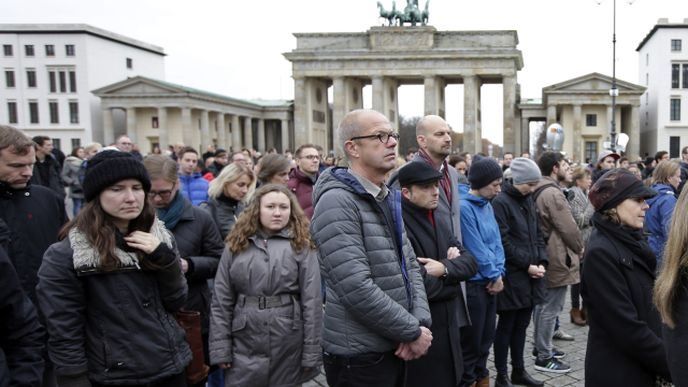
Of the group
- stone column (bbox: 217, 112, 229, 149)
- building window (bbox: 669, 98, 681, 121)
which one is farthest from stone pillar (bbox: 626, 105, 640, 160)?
stone column (bbox: 217, 112, 229, 149)

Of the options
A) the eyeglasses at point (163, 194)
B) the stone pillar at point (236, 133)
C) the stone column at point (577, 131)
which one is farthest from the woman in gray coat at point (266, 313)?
the stone pillar at point (236, 133)

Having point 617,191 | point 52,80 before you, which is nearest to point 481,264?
point 617,191

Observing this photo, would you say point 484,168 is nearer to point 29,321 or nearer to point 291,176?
point 291,176

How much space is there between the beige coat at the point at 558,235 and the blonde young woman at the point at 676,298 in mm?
4086

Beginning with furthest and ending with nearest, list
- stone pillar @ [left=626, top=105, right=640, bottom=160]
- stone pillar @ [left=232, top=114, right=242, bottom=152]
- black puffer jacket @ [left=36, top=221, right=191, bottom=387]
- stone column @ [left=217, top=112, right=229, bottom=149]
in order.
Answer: stone pillar @ [left=232, top=114, right=242, bottom=152], stone column @ [left=217, top=112, right=229, bottom=149], stone pillar @ [left=626, top=105, right=640, bottom=160], black puffer jacket @ [left=36, top=221, right=191, bottom=387]

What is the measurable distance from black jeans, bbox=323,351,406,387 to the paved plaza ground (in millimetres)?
2671

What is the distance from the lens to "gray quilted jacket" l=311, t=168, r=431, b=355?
119 inches

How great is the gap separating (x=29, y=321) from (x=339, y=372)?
1.62m

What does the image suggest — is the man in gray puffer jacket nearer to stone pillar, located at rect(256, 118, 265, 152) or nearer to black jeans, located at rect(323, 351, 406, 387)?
black jeans, located at rect(323, 351, 406, 387)

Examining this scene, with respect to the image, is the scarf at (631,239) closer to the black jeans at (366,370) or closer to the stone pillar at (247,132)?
the black jeans at (366,370)

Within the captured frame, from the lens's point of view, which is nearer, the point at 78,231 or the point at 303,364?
the point at 78,231

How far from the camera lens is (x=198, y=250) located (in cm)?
440

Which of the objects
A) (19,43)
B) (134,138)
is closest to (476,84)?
(134,138)

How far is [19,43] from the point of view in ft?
193
